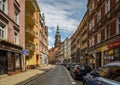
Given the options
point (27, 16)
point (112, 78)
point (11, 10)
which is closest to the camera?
point (112, 78)

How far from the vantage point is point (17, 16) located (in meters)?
31.6

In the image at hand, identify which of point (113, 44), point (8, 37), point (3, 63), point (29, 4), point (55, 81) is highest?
point (29, 4)

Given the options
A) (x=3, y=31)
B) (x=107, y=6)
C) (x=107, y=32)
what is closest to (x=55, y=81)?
(x=3, y=31)

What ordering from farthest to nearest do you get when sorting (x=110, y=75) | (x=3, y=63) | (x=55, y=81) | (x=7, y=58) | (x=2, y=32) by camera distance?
(x=7, y=58), (x=2, y=32), (x=3, y=63), (x=55, y=81), (x=110, y=75)

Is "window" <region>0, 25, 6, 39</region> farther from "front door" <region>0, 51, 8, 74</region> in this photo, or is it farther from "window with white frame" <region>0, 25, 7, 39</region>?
"front door" <region>0, 51, 8, 74</region>

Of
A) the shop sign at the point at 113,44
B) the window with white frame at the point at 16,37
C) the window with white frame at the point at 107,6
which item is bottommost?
the shop sign at the point at 113,44

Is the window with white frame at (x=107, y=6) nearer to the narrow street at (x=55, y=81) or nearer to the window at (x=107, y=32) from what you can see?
the window at (x=107, y=32)

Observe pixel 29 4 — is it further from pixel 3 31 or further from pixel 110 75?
pixel 110 75

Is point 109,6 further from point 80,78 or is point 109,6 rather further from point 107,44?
point 80,78

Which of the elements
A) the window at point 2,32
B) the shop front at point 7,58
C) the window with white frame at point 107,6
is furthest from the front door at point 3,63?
the window with white frame at point 107,6

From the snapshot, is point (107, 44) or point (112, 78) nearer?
point (112, 78)

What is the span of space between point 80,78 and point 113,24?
24.1ft

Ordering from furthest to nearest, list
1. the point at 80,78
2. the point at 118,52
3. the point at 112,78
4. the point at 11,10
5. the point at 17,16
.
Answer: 1. the point at 17,16
2. the point at 11,10
3. the point at 118,52
4. the point at 80,78
5. the point at 112,78

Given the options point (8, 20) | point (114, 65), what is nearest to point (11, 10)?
point (8, 20)
